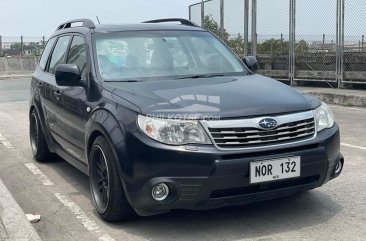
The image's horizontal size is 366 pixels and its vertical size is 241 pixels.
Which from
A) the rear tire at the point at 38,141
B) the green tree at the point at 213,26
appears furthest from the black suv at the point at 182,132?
the green tree at the point at 213,26

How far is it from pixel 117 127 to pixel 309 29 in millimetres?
11854

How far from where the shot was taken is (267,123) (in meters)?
3.83

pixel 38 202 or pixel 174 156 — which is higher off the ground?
pixel 174 156

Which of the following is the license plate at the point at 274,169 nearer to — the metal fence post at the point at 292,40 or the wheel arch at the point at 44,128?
the wheel arch at the point at 44,128

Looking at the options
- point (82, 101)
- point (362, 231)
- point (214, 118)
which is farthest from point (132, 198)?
point (362, 231)

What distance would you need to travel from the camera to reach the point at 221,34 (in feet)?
59.6

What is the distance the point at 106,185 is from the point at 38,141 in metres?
2.60

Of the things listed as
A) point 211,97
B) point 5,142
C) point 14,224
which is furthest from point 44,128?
point 211,97

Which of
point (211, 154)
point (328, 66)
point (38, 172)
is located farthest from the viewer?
point (328, 66)

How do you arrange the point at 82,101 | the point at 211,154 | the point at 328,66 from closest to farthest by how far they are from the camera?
the point at 211,154
the point at 82,101
the point at 328,66

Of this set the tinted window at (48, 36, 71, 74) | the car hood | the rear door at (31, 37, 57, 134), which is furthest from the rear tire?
the car hood

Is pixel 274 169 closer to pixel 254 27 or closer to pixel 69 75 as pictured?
pixel 69 75


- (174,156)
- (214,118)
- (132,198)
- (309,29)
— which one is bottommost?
(132,198)

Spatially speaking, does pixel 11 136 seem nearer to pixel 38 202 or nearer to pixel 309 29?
pixel 38 202
